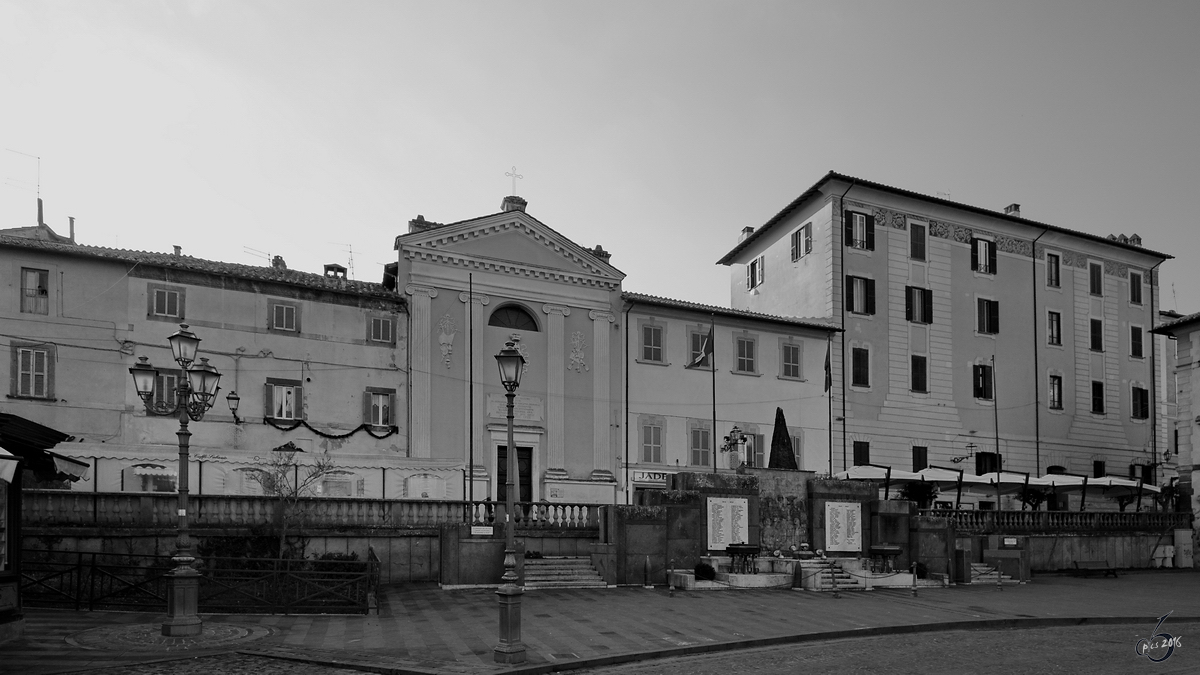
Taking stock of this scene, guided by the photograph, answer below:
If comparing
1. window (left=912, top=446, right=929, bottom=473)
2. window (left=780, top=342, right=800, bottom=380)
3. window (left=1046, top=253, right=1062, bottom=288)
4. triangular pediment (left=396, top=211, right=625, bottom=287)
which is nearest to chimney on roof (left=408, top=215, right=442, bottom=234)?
triangular pediment (left=396, top=211, right=625, bottom=287)

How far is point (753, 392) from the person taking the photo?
3981cm

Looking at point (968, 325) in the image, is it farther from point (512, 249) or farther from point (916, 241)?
point (512, 249)

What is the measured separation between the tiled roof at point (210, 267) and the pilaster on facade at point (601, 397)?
781cm

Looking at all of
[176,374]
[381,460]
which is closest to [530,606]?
[381,460]

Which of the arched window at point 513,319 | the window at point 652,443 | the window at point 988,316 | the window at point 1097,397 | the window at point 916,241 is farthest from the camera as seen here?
the window at point 1097,397

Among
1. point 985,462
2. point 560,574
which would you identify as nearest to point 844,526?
point 560,574

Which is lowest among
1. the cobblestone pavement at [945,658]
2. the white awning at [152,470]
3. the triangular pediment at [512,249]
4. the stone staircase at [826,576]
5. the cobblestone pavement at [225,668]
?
the stone staircase at [826,576]

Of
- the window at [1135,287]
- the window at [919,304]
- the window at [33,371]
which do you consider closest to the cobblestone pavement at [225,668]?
the window at [33,371]

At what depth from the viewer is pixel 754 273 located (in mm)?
50031

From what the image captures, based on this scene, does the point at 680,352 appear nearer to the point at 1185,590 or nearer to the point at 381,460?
the point at 381,460

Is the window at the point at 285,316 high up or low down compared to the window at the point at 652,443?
up

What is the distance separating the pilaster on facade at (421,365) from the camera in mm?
33438

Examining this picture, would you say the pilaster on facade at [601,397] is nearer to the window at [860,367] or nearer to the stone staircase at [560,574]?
the stone staircase at [560,574]

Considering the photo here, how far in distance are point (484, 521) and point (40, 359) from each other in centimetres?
1413
